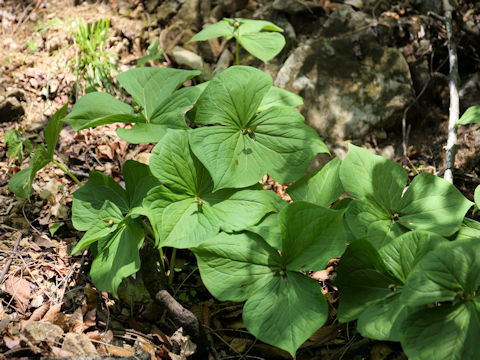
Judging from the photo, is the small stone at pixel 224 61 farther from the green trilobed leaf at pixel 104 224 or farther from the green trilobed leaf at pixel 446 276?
the green trilobed leaf at pixel 446 276

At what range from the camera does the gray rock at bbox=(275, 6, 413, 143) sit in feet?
10.6

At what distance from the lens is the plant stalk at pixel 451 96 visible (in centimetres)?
262

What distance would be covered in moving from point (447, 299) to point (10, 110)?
3518 mm

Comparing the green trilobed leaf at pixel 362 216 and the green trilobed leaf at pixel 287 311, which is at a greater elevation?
the green trilobed leaf at pixel 362 216

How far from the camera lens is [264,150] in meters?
2.28

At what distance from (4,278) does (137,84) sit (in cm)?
135

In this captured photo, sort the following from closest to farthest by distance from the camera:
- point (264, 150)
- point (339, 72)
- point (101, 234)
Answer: point (101, 234) → point (264, 150) → point (339, 72)

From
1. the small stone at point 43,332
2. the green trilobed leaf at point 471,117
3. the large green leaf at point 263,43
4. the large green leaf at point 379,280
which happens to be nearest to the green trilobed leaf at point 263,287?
the large green leaf at point 379,280

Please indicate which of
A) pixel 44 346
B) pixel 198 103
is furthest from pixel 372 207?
pixel 44 346

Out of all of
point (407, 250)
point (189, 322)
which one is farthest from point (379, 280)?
point (189, 322)

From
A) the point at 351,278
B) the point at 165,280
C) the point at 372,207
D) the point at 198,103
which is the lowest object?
the point at 165,280

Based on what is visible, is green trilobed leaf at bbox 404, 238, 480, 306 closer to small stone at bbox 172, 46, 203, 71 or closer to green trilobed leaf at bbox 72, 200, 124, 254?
green trilobed leaf at bbox 72, 200, 124, 254

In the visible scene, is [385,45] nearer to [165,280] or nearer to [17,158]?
[165,280]

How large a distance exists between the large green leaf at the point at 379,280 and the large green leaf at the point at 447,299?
0.34ft
